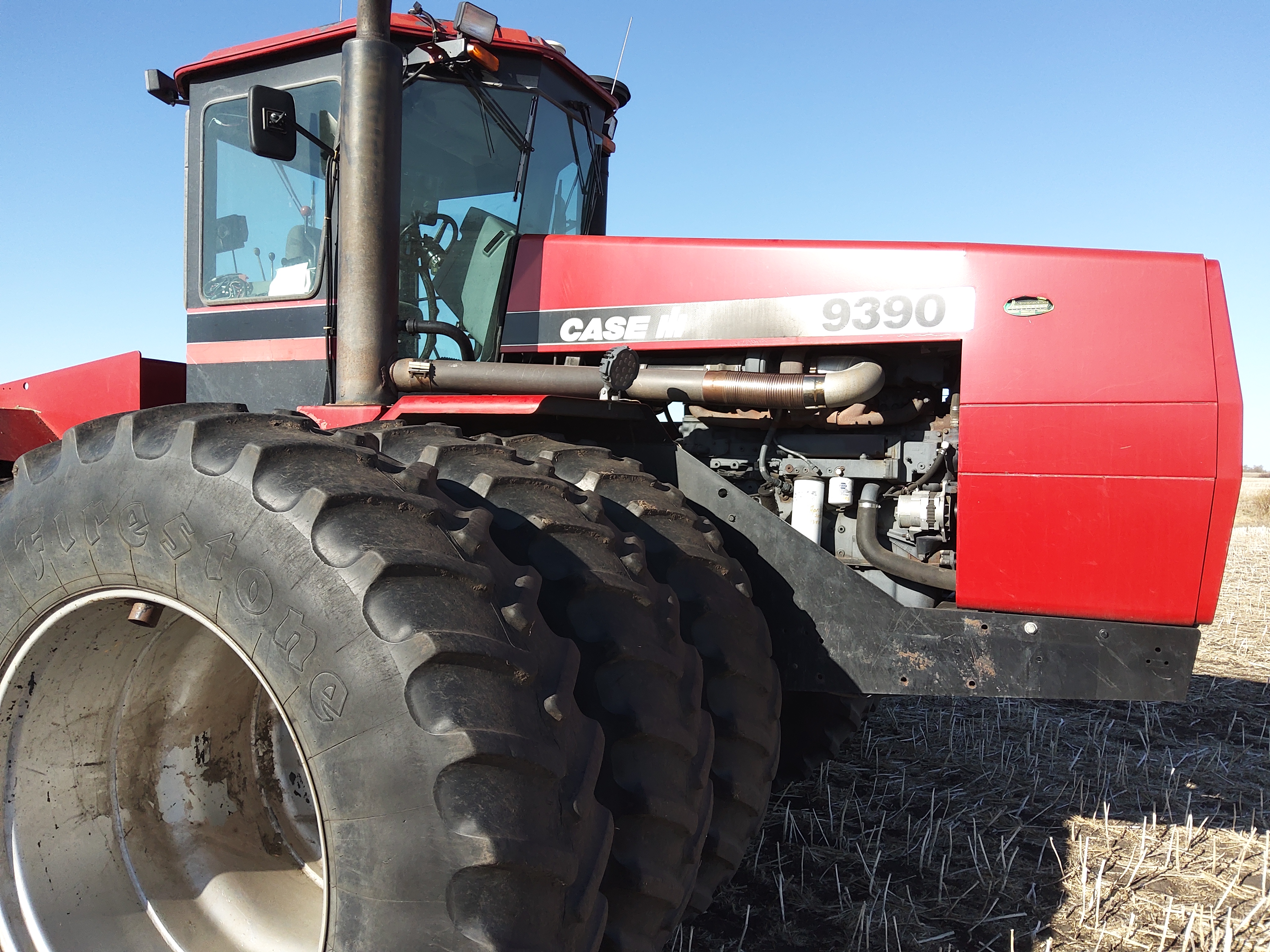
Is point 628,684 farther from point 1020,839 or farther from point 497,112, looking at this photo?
point 497,112

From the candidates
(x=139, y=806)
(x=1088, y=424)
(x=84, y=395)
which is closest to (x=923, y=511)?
(x=1088, y=424)

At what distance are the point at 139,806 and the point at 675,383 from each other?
169cm

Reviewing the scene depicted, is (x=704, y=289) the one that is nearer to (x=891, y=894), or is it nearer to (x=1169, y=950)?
(x=891, y=894)

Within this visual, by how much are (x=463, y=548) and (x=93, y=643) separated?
0.96 meters

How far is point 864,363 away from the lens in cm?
260

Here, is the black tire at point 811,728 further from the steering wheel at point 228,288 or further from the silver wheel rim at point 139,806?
the steering wheel at point 228,288

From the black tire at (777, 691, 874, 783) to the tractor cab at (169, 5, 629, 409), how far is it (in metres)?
1.62

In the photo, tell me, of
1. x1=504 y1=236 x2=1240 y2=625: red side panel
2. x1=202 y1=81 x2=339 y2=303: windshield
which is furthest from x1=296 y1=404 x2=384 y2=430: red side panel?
x1=504 y1=236 x2=1240 y2=625: red side panel

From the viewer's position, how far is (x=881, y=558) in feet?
8.70

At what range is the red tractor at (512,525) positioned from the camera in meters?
1.51

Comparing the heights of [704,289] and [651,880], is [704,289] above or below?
above

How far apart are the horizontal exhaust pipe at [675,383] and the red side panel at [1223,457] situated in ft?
2.62

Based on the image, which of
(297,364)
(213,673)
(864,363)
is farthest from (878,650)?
(297,364)

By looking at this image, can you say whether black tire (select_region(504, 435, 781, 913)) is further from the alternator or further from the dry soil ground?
the alternator
